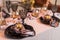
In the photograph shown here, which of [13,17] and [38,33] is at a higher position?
[13,17]

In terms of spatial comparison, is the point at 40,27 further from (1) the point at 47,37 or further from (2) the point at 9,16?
(2) the point at 9,16

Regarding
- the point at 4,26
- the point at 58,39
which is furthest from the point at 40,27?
the point at 4,26

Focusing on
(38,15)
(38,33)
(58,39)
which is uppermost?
(38,15)

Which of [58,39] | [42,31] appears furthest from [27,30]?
[58,39]

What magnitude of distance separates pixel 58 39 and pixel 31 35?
0.39 m

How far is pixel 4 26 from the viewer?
1221 millimetres

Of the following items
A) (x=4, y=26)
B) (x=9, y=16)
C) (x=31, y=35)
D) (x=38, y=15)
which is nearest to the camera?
(x=31, y=35)

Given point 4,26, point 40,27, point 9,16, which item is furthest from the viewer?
point 9,16

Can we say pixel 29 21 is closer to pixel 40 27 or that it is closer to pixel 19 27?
pixel 40 27

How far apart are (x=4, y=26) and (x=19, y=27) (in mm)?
170

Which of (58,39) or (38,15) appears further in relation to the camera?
(38,15)

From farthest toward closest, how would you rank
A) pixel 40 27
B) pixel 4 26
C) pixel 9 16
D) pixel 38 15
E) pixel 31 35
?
pixel 38 15
pixel 9 16
pixel 40 27
pixel 4 26
pixel 31 35

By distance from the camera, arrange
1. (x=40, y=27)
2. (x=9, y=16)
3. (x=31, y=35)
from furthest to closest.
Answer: (x=9, y=16)
(x=40, y=27)
(x=31, y=35)

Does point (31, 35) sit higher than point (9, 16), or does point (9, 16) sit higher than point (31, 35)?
point (9, 16)
